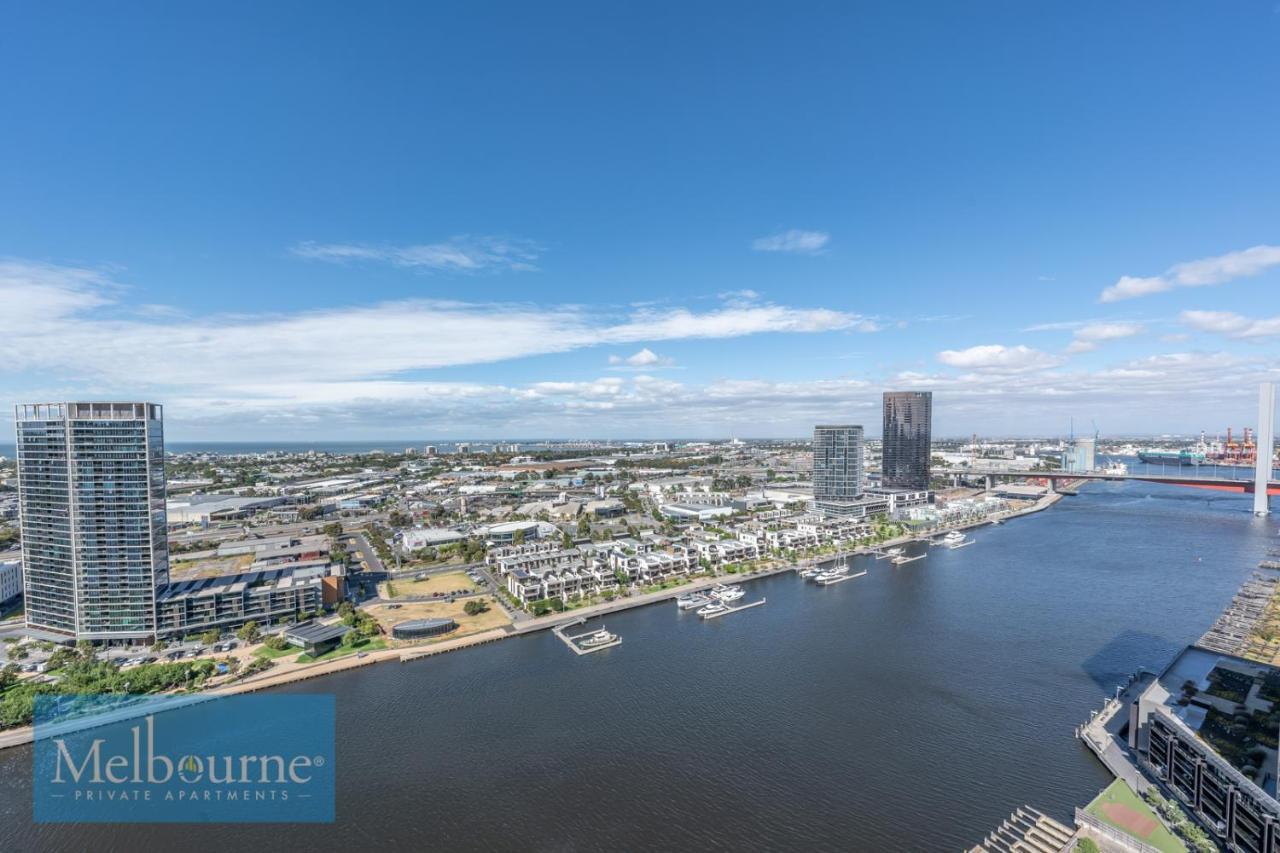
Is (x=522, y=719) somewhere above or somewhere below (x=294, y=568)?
below

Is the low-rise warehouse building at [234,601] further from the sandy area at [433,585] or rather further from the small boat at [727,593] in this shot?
the small boat at [727,593]

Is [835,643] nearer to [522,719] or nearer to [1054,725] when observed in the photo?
[1054,725]

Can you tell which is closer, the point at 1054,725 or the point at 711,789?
the point at 711,789

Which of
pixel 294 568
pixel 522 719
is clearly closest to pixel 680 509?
pixel 294 568

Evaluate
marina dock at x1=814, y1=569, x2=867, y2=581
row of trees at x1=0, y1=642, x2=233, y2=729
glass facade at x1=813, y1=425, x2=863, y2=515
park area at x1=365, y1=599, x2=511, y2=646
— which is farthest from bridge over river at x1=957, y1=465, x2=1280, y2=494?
row of trees at x1=0, y1=642, x2=233, y2=729

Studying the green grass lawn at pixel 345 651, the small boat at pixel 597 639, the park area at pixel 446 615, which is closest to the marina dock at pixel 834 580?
the small boat at pixel 597 639

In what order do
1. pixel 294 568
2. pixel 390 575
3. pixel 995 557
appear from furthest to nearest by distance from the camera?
pixel 995 557, pixel 390 575, pixel 294 568

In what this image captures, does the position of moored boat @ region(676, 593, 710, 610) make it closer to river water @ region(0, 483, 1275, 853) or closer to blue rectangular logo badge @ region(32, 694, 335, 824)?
river water @ region(0, 483, 1275, 853)
